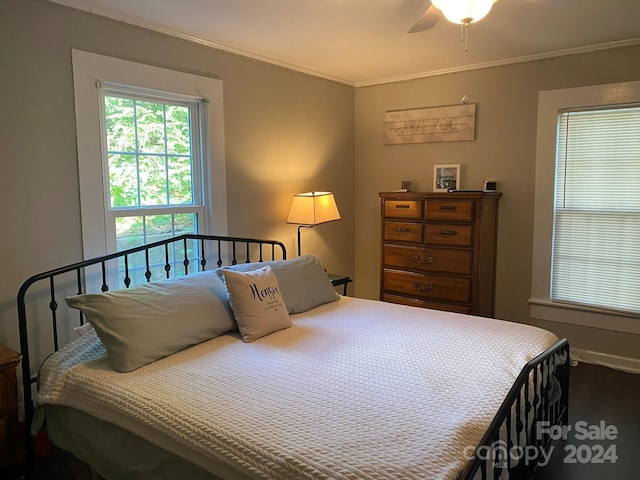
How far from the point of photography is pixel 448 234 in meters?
3.77

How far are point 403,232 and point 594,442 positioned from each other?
2020mm

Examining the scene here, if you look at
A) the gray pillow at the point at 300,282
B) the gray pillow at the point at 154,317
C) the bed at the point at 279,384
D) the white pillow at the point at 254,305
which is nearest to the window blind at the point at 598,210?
the bed at the point at 279,384

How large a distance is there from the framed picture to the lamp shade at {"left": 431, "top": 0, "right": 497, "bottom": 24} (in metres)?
2.19

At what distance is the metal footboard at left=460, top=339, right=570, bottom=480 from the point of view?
139 centimetres

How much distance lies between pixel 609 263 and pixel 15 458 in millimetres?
3883

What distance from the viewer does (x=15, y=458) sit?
2061mm

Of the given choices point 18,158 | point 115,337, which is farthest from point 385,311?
point 18,158

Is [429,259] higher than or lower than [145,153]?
lower

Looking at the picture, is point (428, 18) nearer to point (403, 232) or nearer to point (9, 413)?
point (403, 232)

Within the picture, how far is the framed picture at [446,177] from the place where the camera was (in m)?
4.16

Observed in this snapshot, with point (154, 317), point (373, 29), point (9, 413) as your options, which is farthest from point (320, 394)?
point (373, 29)

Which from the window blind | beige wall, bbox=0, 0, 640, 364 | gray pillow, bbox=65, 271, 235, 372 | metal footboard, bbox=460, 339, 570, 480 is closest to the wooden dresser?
beige wall, bbox=0, 0, 640, 364

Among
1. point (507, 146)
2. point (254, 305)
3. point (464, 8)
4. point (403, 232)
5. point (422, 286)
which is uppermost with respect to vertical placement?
→ point (464, 8)

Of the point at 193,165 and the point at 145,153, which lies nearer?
the point at 145,153
